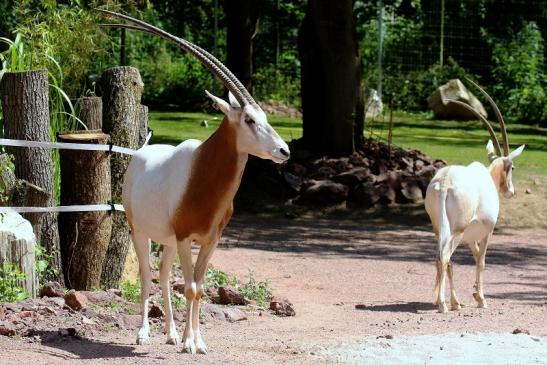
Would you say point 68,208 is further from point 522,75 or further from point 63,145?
point 522,75

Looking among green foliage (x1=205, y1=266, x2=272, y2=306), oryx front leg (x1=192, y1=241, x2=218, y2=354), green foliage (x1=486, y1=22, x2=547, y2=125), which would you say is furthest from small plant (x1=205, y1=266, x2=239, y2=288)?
green foliage (x1=486, y1=22, x2=547, y2=125)

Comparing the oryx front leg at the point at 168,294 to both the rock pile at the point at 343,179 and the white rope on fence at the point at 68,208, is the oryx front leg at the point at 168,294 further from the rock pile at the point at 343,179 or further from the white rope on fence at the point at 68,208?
the rock pile at the point at 343,179

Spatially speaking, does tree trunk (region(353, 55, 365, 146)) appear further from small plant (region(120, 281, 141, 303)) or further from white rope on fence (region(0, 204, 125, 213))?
white rope on fence (region(0, 204, 125, 213))

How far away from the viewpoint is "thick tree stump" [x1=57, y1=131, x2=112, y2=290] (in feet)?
28.9

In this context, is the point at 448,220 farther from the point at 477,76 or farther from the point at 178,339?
the point at 477,76

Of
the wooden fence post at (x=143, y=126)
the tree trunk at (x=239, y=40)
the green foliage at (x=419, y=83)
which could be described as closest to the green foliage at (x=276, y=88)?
the green foliage at (x=419, y=83)

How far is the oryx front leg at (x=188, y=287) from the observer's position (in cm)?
706

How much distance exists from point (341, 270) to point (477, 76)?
16021 mm

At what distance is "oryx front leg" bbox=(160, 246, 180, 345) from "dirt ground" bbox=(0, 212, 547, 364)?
87 mm

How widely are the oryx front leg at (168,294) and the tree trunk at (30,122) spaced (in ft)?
4.60

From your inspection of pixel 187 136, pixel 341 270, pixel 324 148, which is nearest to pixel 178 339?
pixel 341 270

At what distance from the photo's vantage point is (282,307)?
29.7 feet

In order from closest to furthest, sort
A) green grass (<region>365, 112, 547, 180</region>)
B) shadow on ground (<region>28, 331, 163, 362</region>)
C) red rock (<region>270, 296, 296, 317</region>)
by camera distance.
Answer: shadow on ground (<region>28, 331, 163, 362</region>) → red rock (<region>270, 296, 296, 317</region>) → green grass (<region>365, 112, 547, 180</region>)

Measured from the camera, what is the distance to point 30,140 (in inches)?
335
